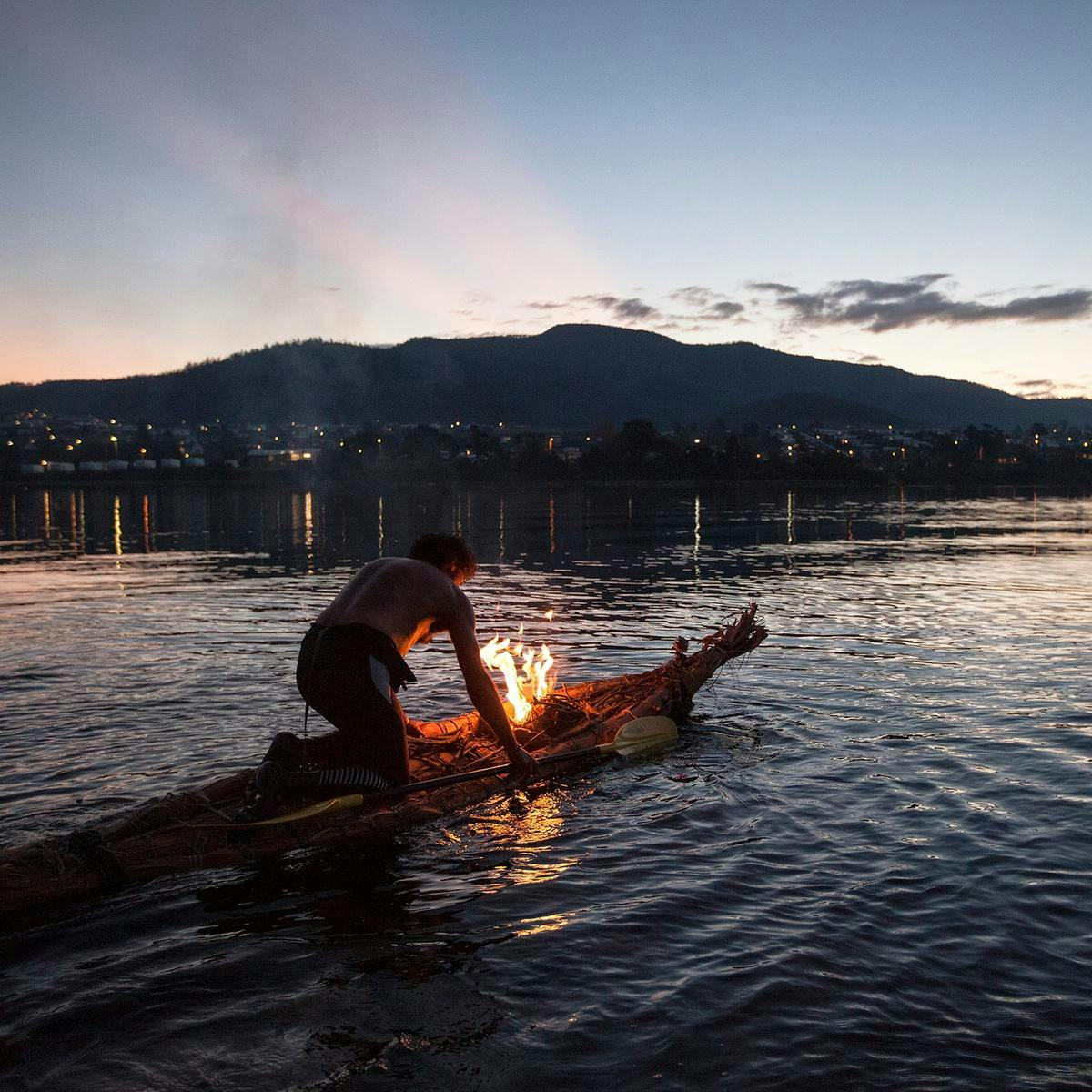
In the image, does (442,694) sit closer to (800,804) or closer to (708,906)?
(800,804)

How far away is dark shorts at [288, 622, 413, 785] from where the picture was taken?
882cm

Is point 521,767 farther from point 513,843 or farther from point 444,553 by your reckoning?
point 444,553

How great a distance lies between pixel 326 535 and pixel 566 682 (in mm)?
40267

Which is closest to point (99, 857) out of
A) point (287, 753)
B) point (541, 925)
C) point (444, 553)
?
point (287, 753)

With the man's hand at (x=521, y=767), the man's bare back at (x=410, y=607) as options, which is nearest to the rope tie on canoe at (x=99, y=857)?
the man's bare back at (x=410, y=607)

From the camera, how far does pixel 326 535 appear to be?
55.5 metres

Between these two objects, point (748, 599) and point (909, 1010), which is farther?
point (748, 599)

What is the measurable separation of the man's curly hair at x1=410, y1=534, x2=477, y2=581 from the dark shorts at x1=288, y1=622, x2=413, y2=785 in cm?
98

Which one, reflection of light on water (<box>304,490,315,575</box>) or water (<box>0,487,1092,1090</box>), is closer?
water (<box>0,487,1092,1090</box>)

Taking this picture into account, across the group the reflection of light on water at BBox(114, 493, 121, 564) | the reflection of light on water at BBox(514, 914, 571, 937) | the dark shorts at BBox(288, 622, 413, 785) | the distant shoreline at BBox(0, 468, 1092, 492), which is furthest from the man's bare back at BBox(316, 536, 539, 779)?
the distant shoreline at BBox(0, 468, 1092, 492)

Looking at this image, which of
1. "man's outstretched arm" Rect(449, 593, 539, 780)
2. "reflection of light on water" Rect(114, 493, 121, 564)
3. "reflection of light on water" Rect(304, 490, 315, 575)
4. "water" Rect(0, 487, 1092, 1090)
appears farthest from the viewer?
"reflection of light on water" Rect(114, 493, 121, 564)

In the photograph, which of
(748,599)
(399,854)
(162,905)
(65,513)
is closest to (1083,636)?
(748,599)

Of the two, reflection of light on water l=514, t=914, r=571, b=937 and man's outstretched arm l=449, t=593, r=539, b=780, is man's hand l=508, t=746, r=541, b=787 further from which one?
reflection of light on water l=514, t=914, r=571, b=937

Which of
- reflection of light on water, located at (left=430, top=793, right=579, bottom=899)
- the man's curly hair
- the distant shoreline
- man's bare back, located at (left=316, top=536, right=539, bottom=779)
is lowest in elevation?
reflection of light on water, located at (left=430, top=793, right=579, bottom=899)
